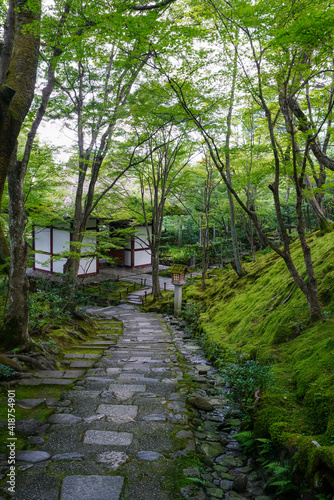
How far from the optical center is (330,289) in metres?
6.10

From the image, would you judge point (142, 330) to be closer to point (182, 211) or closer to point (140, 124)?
point (140, 124)

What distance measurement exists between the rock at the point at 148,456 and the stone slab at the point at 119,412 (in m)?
0.72

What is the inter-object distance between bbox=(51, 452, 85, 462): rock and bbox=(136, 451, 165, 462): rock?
554mm

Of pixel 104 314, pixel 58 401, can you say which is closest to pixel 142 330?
pixel 104 314

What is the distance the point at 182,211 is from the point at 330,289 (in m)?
16.9

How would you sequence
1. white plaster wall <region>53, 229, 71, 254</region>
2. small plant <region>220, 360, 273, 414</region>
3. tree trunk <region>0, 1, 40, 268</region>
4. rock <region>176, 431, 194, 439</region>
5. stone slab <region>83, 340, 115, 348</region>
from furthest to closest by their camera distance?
white plaster wall <region>53, 229, 71, 254</region> < stone slab <region>83, 340, 115, 348</region> < small plant <region>220, 360, 273, 414</region> < rock <region>176, 431, 194, 439</region> < tree trunk <region>0, 1, 40, 268</region>

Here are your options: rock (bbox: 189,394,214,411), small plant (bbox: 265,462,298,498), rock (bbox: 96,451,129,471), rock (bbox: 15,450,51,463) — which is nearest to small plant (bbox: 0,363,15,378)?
rock (bbox: 15,450,51,463)

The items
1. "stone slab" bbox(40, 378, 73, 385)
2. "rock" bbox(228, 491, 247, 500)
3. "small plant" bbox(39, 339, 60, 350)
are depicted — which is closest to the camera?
"rock" bbox(228, 491, 247, 500)

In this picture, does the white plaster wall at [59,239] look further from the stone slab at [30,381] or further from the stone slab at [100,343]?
the stone slab at [30,381]

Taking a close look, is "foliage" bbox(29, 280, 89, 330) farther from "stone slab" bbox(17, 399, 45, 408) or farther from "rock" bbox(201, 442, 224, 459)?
"rock" bbox(201, 442, 224, 459)

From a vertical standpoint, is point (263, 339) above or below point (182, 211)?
below

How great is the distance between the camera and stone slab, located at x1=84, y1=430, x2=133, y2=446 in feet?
11.5

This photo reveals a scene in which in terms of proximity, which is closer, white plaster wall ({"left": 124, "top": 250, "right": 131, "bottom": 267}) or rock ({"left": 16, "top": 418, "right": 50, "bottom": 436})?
rock ({"left": 16, "top": 418, "right": 50, "bottom": 436})

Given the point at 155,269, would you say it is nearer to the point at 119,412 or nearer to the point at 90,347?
the point at 90,347
